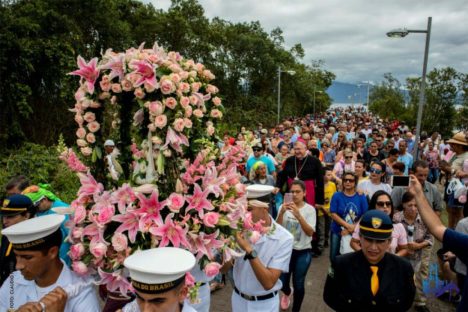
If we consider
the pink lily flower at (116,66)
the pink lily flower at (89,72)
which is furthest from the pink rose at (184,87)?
the pink lily flower at (89,72)

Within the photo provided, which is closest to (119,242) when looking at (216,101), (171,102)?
(171,102)

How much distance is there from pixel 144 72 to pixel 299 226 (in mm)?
3447

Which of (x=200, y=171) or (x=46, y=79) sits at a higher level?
(x=46, y=79)

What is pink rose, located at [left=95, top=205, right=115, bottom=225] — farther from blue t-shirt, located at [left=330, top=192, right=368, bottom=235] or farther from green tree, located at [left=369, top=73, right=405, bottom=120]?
green tree, located at [left=369, top=73, right=405, bottom=120]

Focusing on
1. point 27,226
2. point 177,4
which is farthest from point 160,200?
point 177,4

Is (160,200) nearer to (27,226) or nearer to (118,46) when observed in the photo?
(27,226)

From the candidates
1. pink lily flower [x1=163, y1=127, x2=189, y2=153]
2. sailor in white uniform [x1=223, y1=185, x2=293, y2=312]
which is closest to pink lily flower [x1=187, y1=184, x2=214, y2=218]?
pink lily flower [x1=163, y1=127, x2=189, y2=153]

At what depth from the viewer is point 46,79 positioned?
13594 millimetres

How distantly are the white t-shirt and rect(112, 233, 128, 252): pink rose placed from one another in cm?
312

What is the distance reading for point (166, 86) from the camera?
2.20 metres

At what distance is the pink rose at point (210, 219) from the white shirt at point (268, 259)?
1.17 meters

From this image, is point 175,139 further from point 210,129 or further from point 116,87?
point 116,87

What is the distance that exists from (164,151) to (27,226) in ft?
3.72

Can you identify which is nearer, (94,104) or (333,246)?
(94,104)
